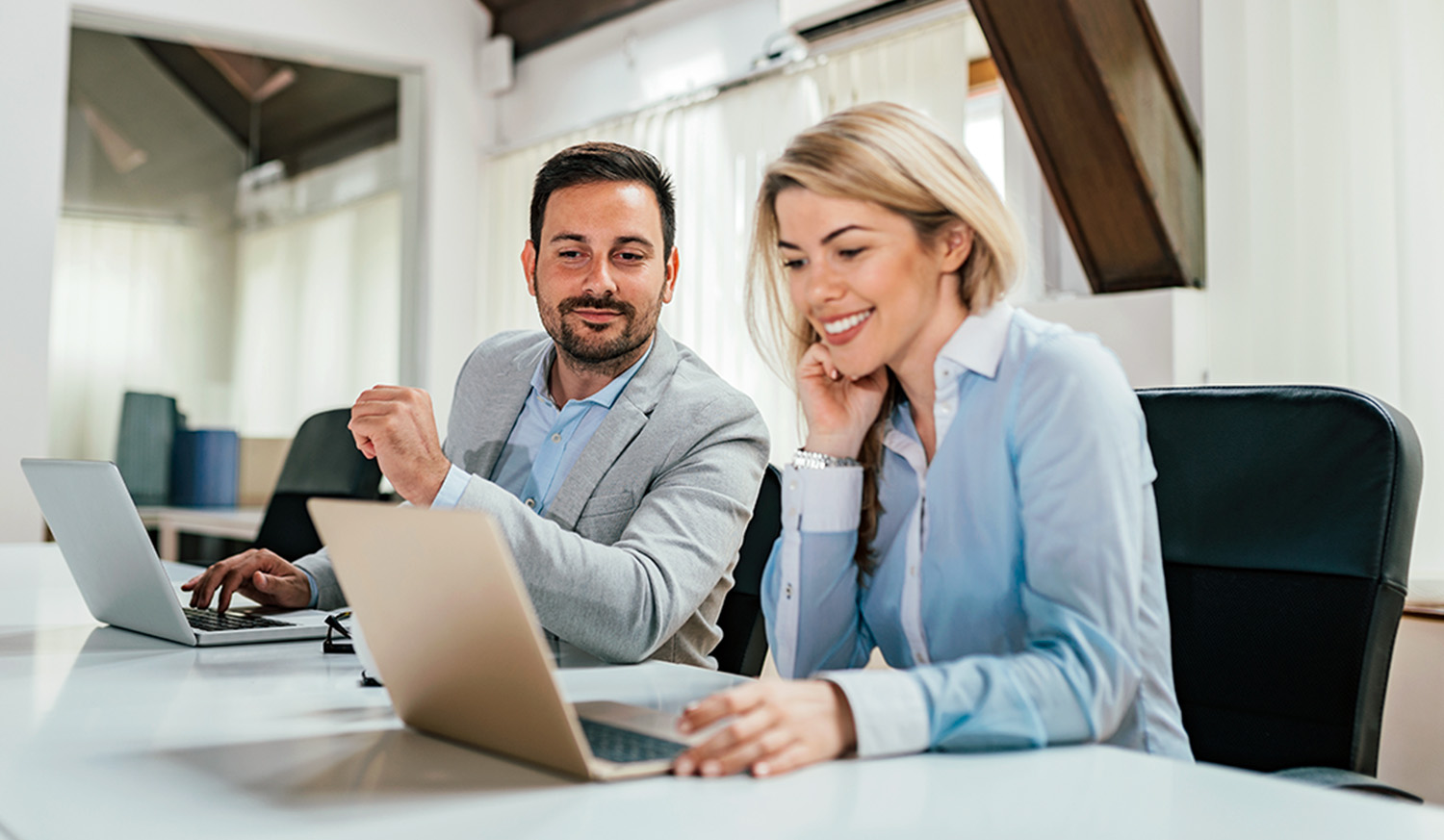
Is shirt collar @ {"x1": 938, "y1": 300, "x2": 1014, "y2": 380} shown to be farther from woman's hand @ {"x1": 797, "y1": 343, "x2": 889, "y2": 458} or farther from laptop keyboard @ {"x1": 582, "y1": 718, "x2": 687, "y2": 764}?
laptop keyboard @ {"x1": 582, "y1": 718, "x2": 687, "y2": 764}

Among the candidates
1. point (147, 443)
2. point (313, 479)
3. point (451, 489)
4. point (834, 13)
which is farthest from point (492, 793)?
point (147, 443)

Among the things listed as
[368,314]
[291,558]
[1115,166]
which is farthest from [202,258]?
[1115,166]

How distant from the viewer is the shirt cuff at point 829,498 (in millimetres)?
1161

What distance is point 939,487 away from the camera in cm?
109

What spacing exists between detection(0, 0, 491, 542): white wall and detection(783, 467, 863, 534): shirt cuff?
11.2 ft

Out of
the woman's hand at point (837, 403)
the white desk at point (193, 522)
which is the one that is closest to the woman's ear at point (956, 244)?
the woman's hand at point (837, 403)

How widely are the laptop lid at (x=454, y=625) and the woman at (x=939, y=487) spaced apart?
0.11m

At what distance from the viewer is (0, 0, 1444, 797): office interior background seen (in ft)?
7.09

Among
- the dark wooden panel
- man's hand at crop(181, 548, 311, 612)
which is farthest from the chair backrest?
the dark wooden panel

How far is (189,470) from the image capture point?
4285mm

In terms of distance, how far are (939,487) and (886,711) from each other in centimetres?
31

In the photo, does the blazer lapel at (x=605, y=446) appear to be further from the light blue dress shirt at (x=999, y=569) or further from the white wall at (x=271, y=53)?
the white wall at (x=271, y=53)

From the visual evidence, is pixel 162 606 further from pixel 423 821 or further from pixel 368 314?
pixel 368 314

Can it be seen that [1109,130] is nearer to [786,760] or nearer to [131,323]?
[786,760]
